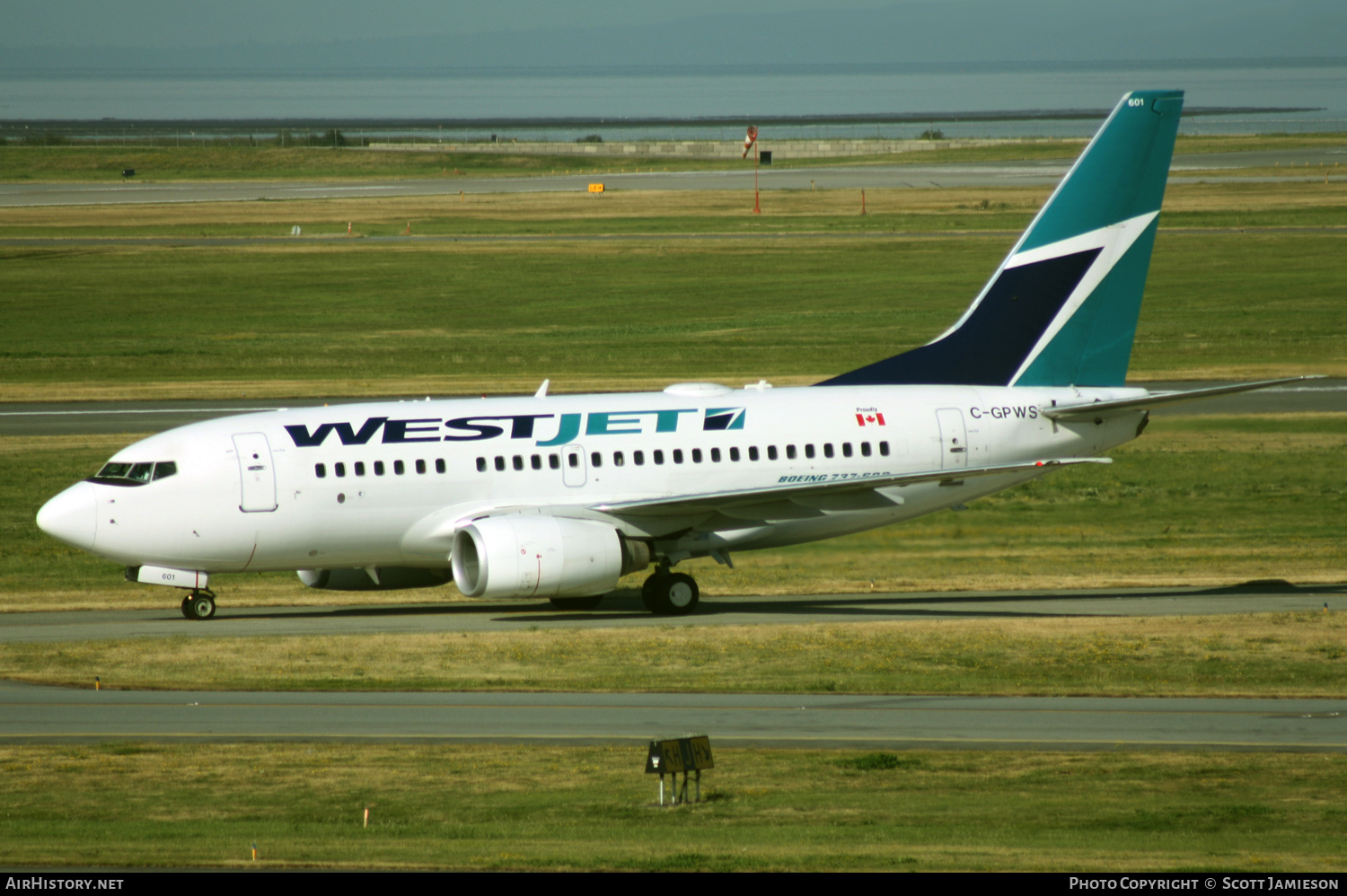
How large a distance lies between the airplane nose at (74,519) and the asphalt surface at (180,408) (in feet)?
82.2

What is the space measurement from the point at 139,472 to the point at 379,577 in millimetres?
5720

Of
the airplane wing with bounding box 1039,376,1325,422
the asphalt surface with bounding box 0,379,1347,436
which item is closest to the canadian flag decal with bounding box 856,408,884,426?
the airplane wing with bounding box 1039,376,1325,422

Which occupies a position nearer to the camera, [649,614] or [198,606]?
[198,606]

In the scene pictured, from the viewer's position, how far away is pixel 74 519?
33.5 metres

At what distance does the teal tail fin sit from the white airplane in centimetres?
5

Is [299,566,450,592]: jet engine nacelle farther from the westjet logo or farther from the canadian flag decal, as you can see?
the canadian flag decal

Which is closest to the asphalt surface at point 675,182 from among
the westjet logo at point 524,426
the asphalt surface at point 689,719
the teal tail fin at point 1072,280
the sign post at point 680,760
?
the teal tail fin at point 1072,280

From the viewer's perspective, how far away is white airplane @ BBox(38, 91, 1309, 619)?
33.9 metres

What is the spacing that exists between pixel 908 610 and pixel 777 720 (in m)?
10.7

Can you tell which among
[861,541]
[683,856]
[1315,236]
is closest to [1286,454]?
[861,541]

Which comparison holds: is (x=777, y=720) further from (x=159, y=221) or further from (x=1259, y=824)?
(x=159, y=221)

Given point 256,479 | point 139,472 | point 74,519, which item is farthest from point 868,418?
point 74,519

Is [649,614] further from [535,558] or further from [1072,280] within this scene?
[1072,280]

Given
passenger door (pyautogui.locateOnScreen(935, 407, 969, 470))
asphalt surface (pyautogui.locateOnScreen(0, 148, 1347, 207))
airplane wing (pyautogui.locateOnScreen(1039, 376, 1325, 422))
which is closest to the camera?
airplane wing (pyautogui.locateOnScreen(1039, 376, 1325, 422))
